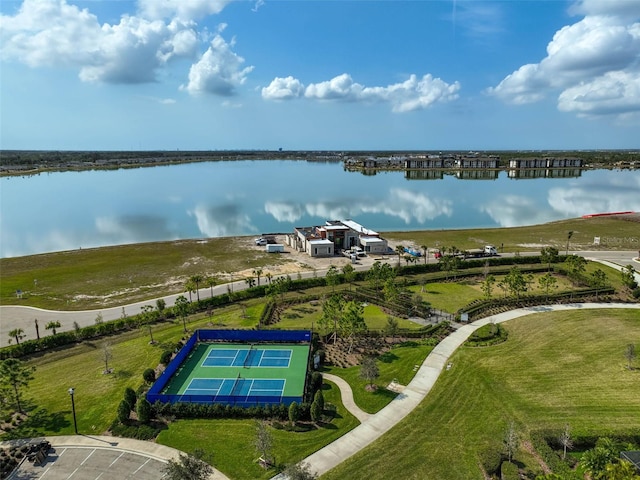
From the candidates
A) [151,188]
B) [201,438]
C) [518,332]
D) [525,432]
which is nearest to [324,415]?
[201,438]

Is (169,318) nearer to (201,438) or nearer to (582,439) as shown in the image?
(201,438)

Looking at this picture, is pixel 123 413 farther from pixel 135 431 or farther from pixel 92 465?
pixel 92 465

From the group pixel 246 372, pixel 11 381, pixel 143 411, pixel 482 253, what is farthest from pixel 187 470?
pixel 482 253

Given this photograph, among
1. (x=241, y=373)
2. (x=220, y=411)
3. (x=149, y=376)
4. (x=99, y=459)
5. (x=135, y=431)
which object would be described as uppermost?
(x=149, y=376)

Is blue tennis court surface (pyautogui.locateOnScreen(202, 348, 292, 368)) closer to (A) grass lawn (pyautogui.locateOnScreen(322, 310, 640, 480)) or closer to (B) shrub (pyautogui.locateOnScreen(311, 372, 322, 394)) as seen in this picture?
(B) shrub (pyautogui.locateOnScreen(311, 372, 322, 394))

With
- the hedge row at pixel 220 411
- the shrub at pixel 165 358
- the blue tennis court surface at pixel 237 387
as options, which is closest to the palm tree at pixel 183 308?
the shrub at pixel 165 358

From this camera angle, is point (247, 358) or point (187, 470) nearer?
point (187, 470)
